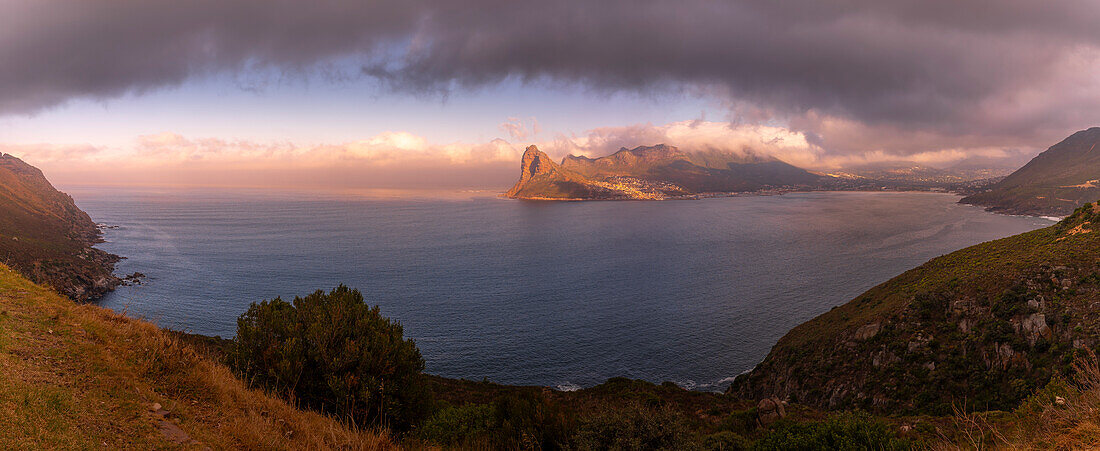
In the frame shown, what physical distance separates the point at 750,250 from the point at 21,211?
633 ft

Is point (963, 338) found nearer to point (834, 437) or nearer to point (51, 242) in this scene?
point (834, 437)

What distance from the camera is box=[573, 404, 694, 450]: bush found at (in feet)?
45.6

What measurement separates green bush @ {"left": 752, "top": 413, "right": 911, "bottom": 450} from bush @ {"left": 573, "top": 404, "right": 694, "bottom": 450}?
542cm

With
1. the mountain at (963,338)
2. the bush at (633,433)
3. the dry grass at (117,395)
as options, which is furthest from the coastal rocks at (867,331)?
the dry grass at (117,395)

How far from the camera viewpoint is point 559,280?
274ft

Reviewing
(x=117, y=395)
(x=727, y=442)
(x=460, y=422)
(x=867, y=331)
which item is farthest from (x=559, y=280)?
(x=117, y=395)

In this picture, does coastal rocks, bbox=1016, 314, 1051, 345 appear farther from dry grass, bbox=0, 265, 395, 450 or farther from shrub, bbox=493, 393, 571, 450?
dry grass, bbox=0, 265, 395, 450

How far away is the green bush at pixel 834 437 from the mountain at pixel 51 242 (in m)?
50.4

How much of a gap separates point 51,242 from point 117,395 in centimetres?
12832

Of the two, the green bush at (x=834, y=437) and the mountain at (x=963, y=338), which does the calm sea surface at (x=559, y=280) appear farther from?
the green bush at (x=834, y=437)

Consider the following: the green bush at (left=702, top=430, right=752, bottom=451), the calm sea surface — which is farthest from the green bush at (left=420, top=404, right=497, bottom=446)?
the calm sea surface

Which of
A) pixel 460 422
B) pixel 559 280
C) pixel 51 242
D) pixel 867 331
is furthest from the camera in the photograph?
pixel 51 242

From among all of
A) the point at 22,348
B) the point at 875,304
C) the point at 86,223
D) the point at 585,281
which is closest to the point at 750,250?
the point at 585,281

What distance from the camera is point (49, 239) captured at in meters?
93.4
